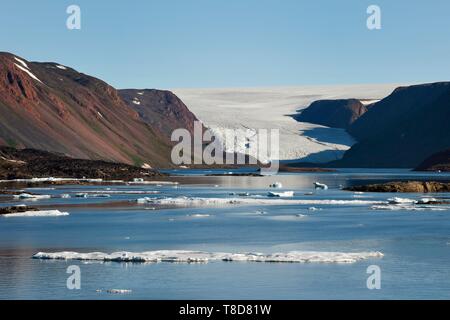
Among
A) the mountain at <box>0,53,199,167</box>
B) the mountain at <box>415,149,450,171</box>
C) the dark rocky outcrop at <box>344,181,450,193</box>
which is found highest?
the mountain at <box>0,53,199,167</box>

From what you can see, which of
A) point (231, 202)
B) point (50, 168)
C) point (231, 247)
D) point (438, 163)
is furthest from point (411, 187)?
point (438, 163)

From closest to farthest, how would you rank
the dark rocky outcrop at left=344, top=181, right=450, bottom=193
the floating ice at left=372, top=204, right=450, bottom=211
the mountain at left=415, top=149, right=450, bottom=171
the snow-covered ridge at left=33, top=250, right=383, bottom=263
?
the snow-covered ridge at left=33, top=250, right=383, bottom=263
the floating ice at left=372, top=204, right=450, bottom=211
the dark rocky outcrop at left=344, top=181, right=450, bottom=193
the mountain at left=415, top=149, right=450, bottom=171

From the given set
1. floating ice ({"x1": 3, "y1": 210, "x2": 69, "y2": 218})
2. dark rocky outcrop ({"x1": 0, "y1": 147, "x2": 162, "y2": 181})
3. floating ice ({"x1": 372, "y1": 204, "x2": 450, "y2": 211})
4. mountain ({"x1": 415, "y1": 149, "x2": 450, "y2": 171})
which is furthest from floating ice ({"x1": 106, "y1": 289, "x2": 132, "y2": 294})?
mountain ({"x1": 415, "y1": 149, "x2": 450, "y2": 171})

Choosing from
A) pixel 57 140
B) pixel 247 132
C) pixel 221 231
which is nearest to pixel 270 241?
pixel 221 231

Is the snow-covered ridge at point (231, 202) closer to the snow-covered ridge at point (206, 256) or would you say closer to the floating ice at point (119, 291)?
the snow-covered ridge at point (206, 256)

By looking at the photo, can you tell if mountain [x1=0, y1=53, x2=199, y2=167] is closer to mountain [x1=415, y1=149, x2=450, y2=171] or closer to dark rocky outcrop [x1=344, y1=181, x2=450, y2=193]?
mountain [x1=415, y1=149, x2=450, y2=171]

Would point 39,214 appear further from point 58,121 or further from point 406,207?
point 58,121

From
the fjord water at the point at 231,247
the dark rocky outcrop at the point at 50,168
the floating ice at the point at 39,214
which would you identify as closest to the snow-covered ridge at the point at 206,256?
the fjord water at the point at 231,247
